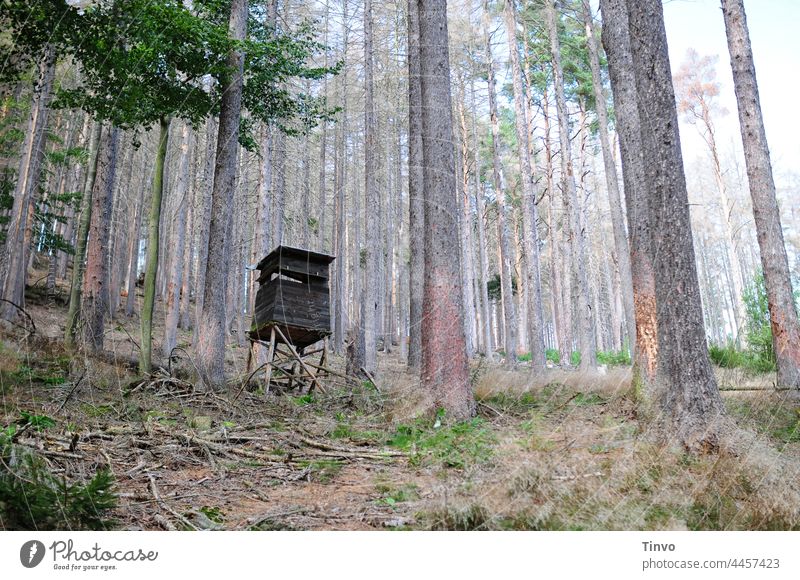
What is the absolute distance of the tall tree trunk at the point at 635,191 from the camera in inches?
240

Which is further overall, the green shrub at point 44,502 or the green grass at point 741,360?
the green grass at point 741,360

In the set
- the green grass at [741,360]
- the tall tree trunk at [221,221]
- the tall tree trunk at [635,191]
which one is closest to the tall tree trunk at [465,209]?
the green grass at [741,360]

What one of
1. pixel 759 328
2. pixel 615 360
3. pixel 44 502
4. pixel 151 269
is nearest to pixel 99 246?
pixel 151 269

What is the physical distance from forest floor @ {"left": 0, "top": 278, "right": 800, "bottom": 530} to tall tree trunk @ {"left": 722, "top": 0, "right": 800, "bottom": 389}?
→ 3.68 ft

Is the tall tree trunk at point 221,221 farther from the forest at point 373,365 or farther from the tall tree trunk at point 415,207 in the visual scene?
the tall tree trunk at point 415,207

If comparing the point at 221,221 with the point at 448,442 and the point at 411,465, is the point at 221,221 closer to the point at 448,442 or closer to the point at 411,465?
the point at 448,442

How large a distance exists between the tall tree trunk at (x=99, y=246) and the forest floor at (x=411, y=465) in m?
2.84

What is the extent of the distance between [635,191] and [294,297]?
19.0 ft

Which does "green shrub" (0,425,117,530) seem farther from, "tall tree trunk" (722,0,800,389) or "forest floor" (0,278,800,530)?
"tall tree trunk" (722,0,800,389)

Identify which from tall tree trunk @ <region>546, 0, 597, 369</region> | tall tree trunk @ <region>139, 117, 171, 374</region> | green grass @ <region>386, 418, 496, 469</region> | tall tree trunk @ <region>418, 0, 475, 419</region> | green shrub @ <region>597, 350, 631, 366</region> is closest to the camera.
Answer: green grass @ <region>386, 418, 496, 469</region>

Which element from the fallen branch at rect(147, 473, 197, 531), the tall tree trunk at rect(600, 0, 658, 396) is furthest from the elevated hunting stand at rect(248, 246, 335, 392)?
the fallen branch at rect(147, 473, 197, 531)

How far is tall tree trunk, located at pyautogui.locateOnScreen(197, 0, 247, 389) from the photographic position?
8.45 meters
